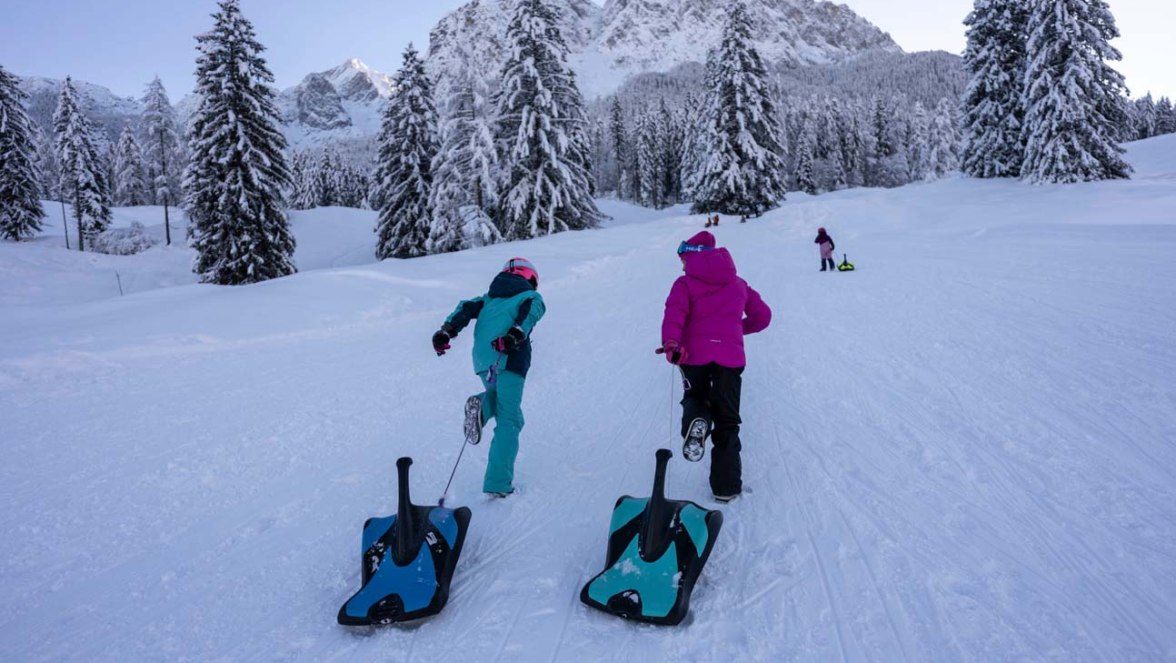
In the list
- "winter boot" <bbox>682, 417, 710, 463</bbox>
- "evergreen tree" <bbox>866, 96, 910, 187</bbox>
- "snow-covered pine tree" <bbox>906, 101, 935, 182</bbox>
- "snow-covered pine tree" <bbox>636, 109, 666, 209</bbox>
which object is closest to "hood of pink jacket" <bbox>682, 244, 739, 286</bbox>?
"winter boot" <bbox>682, 417, 710, 463</bbox>

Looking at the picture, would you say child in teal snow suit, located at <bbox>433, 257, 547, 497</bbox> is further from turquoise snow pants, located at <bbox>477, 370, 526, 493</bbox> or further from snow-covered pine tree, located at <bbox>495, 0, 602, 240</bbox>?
snow-covered pine tree, located at <bbox>495, 0, 602, 240</bbox>

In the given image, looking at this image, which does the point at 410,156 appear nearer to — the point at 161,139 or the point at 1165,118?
the point at 161,139

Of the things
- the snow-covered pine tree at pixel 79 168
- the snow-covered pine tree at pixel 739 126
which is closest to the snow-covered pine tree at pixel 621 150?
the snow-covered pine tree at pixel 739 126

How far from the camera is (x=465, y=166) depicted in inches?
1040

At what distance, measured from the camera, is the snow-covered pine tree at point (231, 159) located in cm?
2236

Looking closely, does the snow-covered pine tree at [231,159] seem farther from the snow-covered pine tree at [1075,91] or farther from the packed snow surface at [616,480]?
the snow-covered pine tree at [1075,91]

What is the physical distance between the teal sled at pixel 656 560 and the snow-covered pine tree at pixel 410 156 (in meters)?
27.4

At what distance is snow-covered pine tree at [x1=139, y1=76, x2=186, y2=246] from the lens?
140 feet

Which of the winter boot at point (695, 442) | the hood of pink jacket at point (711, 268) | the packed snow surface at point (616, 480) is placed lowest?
the packed snow surface at point (616, 480)

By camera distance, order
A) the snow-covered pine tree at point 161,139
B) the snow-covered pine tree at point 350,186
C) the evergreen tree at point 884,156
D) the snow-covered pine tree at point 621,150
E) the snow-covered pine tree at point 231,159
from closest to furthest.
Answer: the snow-covered pine tree at point 231,159 < the snow-covered pine tree at point 161,139 < the evergreen tree at point 884,156 < the snow-covered pine tree at point 350,186 < the snow-covered pine tree at point 621,150

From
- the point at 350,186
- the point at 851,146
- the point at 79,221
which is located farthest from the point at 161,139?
the point at 851,146

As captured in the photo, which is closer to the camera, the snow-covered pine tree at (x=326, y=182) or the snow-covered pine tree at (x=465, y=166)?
the snow-covered pine tree at (x=465, y=166)

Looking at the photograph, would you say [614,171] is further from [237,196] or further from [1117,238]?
[1117,238]

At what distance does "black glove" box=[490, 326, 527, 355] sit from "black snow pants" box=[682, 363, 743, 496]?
1.36 meters
